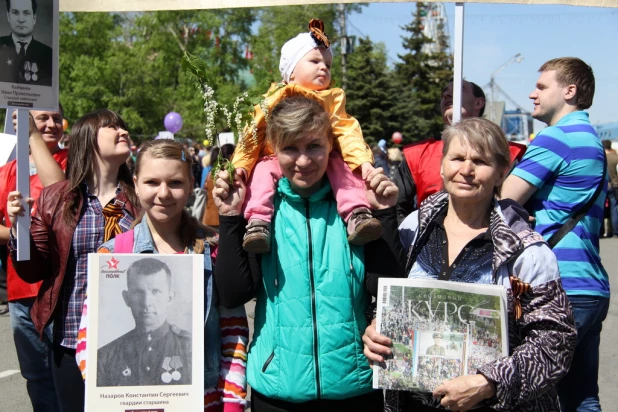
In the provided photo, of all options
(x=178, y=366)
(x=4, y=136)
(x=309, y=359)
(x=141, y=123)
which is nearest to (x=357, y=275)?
(x=309, y=359)

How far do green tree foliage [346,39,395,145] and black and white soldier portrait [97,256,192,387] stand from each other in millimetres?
43586

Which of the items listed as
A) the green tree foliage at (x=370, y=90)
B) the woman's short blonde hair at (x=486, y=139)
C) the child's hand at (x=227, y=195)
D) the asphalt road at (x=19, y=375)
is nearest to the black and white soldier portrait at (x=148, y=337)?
the child's hand at (x=227, y=195)

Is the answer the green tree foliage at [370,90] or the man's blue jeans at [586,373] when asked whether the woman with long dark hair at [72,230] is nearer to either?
the man's blue jeans at [586,373]

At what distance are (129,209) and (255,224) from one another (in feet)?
3.48

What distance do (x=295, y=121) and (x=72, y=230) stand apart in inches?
52.8

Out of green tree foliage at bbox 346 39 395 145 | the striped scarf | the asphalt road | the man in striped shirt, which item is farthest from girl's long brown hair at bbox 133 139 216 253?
green tree foliage at bbox 346 39 395 145

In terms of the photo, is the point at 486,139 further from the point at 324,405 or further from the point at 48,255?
the point at 48,255

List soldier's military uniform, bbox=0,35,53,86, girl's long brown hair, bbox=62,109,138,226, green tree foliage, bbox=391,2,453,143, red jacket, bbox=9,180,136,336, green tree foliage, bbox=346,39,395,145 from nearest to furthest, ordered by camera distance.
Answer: soldier's military uniform, bbox=0,35,53,86 < red jacket, bbox=9,180,136,336 < girl's long brown hair, bbox=62,109,138,226 < green tree foliage, bbox=346,39,395,145 < green tree foliage, bbox=391,2,453,143

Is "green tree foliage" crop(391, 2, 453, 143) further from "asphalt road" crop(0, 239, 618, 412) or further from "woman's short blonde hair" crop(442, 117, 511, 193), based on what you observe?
"woman's short blonde hair" crop(442, 117, 511, 193)

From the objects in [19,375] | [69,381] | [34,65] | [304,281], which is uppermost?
[34,65]

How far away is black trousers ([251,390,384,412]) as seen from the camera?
2.76 m

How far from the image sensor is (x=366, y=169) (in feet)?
9.84

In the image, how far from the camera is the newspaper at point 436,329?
2.43 meters

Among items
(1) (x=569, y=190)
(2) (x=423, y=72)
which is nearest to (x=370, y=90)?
(2) (x=423, y=72)
